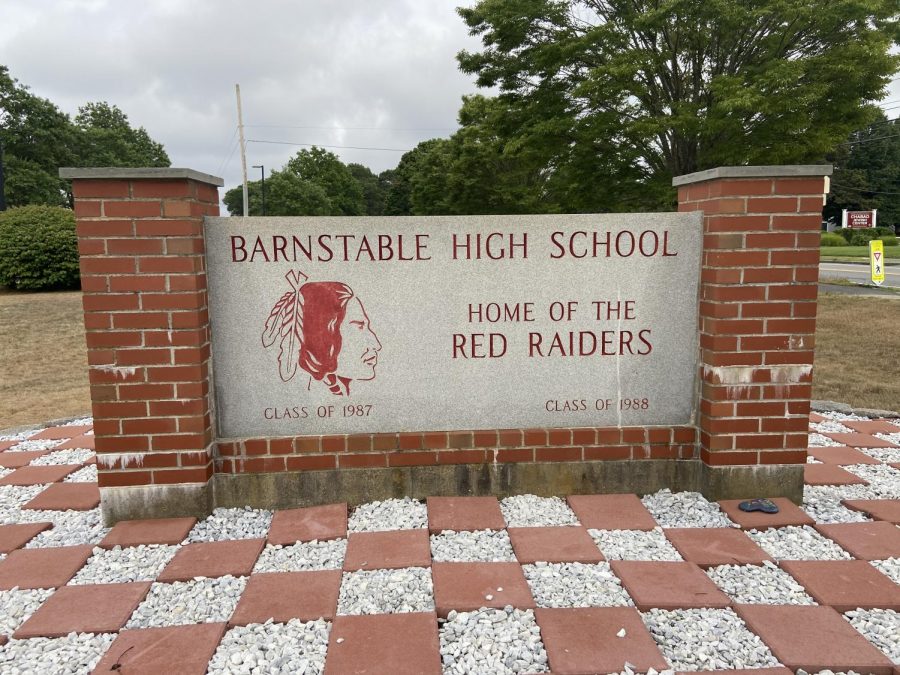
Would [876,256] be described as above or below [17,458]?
above

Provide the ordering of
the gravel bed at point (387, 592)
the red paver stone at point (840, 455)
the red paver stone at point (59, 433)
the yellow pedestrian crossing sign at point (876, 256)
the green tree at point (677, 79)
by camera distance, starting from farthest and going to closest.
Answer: the yellow pedestrian crossing sign at point (876, 256) < the green tree at point (677, 79) < the red paver stone at point (59, 433) < the red paver stone at point (840, 455) < the gravel bed at point (387, 592)

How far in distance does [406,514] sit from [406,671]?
1.25 metres

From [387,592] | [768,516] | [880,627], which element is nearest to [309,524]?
[387,592]

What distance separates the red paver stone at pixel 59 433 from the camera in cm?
483

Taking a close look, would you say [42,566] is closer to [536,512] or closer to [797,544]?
[536,512]

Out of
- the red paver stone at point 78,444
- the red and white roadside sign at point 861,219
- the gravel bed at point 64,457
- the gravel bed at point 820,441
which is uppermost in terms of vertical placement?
the red and white roadside sign at point 861,219

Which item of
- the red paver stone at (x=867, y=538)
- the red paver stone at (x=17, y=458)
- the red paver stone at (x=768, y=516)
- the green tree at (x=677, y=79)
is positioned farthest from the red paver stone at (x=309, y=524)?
the green tree at (x=677, y=79)

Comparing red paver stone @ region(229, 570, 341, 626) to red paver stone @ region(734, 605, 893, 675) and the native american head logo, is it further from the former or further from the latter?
red paver stone @ region(734, 605, 893, 675)

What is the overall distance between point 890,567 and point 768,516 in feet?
1.89

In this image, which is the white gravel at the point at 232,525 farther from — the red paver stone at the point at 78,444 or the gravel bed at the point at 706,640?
the gravel bed at the point at 706,640

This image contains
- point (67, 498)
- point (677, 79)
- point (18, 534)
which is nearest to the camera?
point (18, 534)

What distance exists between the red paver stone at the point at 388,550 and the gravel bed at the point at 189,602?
0.49m

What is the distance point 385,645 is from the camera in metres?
2.22

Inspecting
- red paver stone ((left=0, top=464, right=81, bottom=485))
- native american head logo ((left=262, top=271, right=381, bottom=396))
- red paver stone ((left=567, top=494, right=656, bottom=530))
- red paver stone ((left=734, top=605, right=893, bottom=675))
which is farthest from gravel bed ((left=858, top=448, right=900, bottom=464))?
red paver stone ((left=0, top=464, right=81, bottom=485))
